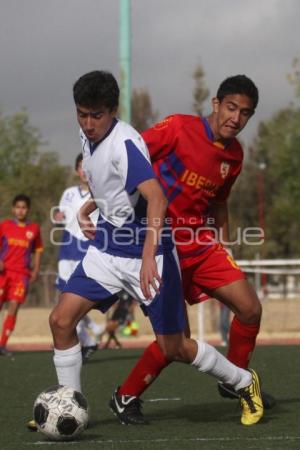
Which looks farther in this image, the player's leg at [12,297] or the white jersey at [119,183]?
the player's leg at [12,297]

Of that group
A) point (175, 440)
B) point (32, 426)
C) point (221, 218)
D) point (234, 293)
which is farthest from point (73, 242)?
point (175, 440)

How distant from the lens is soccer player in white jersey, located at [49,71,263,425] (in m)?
5.96

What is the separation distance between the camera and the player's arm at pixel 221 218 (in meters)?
7.35

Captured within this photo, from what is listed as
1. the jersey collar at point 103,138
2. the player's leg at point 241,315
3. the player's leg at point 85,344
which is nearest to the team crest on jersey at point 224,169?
the player's leg at point 241,315

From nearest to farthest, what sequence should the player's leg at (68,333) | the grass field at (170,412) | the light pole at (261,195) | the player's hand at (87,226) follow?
the grass field at (170,412), the player's leg at (68,333), the player's hand at (87,226), the light pole at (261,195)

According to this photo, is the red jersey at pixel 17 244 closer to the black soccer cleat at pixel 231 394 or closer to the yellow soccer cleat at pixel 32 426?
the black soccer cleat at pixel 231 394

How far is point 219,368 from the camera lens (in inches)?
256

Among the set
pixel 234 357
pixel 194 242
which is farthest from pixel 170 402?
pixel 194 242

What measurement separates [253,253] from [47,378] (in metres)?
35.6

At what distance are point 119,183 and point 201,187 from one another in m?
0.99

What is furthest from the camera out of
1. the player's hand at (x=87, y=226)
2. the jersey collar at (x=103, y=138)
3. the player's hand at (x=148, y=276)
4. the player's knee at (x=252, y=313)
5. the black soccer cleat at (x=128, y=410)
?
the player's knee at (x=252, y=313)

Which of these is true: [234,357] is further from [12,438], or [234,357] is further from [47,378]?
[47,378]

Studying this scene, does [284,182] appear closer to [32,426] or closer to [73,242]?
[73,242]

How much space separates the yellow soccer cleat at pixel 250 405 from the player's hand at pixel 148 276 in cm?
127
